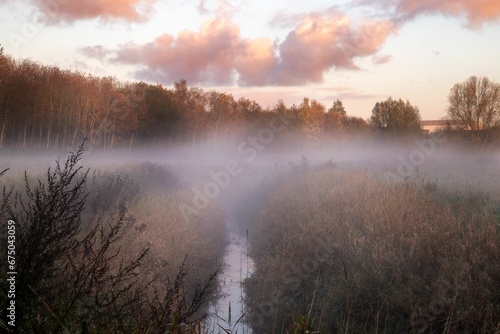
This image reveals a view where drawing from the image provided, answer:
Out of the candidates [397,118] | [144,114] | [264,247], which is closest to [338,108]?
[397,118]

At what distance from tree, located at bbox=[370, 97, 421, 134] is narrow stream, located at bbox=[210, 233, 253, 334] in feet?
132

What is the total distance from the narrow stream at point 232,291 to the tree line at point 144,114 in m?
24.9

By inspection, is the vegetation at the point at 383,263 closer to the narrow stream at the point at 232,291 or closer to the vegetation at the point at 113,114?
the narrow stream at the point at 232,291

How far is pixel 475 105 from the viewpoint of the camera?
3173 cm

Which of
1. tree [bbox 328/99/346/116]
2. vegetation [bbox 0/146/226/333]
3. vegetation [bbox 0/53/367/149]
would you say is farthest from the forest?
tree [bbox 328/99/346/116]

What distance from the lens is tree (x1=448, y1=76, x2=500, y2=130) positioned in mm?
30891

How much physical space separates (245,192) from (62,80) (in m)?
26.6

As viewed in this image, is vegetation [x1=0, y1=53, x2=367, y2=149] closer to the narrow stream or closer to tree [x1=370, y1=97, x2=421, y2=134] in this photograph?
tree [x1=370, y1=97, x2=421, y2=134]

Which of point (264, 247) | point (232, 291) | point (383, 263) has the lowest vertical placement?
point (232, 291)

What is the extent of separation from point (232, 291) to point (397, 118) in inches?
1767

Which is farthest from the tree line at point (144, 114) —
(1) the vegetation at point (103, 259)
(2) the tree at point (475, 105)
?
(1) the vegetation at point (103, 259)

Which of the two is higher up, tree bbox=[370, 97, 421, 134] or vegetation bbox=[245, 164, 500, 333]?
tree bbox=[370, 97, 421, 134]

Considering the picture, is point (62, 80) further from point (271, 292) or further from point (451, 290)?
point (451, 290)

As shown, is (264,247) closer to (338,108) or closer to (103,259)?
(103,259)
